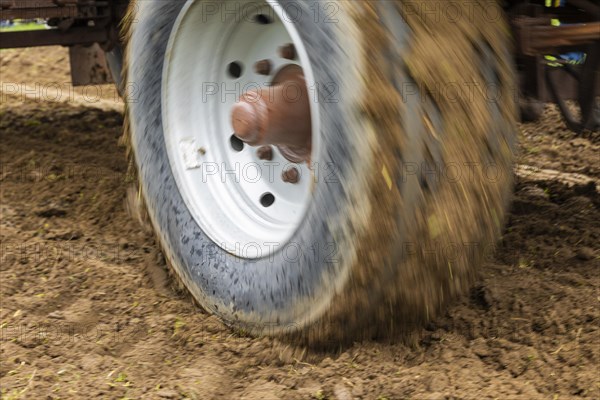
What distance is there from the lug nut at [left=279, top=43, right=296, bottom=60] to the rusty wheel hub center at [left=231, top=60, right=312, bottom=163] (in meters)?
0.12

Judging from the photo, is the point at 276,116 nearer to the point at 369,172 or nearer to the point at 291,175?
the point at 291,175

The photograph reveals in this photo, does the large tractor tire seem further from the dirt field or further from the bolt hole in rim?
the dirt field

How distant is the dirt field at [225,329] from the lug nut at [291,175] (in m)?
0.48

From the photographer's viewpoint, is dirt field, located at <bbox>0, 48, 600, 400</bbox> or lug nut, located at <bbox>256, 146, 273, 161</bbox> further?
lug nut, located at <bbox>256, 146, 273, 161</bbox>

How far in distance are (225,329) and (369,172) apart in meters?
0.82

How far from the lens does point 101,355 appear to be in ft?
8.13

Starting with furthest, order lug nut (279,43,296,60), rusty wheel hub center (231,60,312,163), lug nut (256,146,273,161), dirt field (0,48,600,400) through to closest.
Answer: lug nut (256,146,273,161), lug nut (279,43,296,60), rusty wheel hub center (231,60,312,163), dirt field (0,48,600,400)

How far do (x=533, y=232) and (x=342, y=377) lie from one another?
4.23ft

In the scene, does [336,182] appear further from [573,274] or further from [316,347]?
[573,274]

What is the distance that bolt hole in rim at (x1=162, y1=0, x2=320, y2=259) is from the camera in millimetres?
2613

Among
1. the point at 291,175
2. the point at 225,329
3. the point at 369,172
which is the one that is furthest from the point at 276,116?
the point at 225,329

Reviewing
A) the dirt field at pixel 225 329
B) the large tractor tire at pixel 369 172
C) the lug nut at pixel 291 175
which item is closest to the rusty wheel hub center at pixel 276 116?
the large tractor tire at pixel 369 172

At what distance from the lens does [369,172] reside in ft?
6.64

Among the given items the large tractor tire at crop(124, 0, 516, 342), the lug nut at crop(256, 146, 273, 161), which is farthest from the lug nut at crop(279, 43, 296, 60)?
the lug nut at crop(256, 146, 273, 161)
